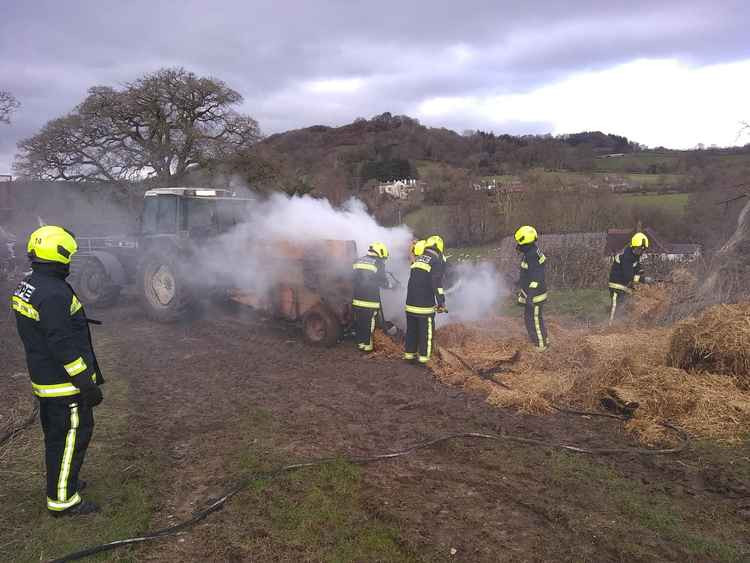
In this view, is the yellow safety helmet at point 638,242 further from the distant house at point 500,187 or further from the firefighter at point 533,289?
the distant house at point 500,187

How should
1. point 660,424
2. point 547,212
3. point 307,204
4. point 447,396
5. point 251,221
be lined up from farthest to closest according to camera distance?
point 547,212 < point 251,221 < point 307,204 < point 447,396 < point 660,424

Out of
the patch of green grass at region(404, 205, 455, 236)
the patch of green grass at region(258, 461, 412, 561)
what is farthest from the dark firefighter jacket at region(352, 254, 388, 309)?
the patch of green grass at region(404, 205, 455, 236)

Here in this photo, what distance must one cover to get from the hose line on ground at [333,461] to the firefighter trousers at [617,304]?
4656 millimetres

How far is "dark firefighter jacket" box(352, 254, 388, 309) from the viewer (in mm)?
8117

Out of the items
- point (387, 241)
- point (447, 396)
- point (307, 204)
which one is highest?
point (307, 204)

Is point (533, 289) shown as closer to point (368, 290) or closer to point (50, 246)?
point (368, 290)

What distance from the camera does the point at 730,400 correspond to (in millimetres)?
5387

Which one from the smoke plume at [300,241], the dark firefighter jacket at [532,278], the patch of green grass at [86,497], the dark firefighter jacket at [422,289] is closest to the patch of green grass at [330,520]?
the patch of green grass at [86,497]

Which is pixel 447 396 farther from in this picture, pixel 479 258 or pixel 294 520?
pixel 479 258

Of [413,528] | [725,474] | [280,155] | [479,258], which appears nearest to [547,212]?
[479,258]

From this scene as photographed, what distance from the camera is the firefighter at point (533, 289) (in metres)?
8.05

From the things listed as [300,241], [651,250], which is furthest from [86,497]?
[651,250]

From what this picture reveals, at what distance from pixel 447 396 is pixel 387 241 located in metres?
4.02

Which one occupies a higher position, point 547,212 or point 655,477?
point 547,212
